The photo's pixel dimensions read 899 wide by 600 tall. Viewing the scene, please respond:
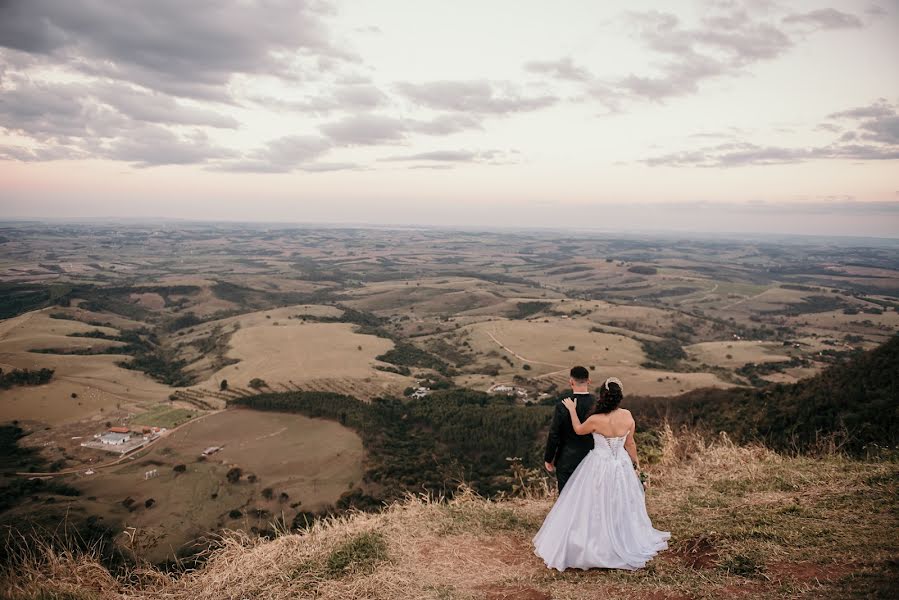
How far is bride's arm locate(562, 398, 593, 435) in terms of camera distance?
763 centimetres

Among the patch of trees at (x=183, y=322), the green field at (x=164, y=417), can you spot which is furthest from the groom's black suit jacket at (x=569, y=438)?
the patch of trees at (x=183, y=322)

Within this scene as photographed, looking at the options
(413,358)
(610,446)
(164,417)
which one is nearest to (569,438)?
(610,446)

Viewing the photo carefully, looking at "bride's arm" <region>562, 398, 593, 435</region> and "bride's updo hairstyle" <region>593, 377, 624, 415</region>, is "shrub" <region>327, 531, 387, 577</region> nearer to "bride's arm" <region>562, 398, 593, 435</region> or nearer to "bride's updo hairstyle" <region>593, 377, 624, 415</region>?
"bride's arm" <region>562, 398, 593, 435</region>

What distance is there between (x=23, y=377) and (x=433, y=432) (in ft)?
234

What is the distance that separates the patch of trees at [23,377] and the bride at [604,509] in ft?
328

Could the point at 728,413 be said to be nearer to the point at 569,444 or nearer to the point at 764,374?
the point at 569,444

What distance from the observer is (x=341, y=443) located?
189 feet

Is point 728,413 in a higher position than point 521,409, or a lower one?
higher

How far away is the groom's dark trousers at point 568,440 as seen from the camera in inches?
312

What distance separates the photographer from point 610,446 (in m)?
7.70

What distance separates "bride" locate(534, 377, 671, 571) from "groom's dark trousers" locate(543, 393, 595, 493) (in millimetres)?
155

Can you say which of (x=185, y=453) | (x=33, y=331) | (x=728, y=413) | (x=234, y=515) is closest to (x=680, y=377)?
(x=728, y=413)

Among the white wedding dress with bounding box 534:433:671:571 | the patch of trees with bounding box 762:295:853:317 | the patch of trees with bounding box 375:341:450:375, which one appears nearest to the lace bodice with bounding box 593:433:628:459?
the white wedding dress with bounding box 534:433:671:571

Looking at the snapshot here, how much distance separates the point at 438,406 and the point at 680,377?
4156cm
